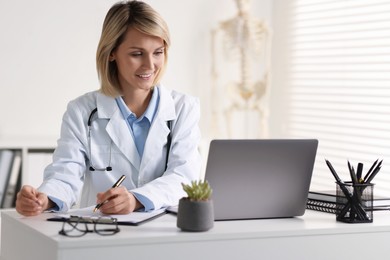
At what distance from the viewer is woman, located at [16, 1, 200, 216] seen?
9.70ft

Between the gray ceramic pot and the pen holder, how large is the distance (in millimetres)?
520

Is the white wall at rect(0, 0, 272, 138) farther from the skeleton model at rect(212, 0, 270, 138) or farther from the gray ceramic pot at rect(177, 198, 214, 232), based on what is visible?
the gray ceramic pot at rect(177, 198, 214, 232)

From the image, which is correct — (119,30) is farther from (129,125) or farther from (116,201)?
(116,201)

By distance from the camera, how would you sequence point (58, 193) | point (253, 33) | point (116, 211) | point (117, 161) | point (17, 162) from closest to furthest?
point (116, 211)
point (58, 193)
point (117, 161)
point (17, 162)
point (253, 33)

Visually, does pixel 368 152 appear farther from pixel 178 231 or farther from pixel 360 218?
pixel 178 231

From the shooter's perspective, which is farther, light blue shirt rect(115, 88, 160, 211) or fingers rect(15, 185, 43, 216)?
light blue shirt rect(115, 88, 160, 211)

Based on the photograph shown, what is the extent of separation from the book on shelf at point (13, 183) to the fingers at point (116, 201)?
2308 mm

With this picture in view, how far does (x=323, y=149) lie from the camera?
17.9 feet

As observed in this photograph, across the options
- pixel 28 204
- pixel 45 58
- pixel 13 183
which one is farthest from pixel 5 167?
pixel 28 204

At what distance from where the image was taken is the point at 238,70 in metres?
5.92

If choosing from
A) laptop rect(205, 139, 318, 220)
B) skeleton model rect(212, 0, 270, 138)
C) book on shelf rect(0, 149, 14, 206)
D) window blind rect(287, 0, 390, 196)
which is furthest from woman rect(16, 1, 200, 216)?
skeleton model rect(212, 0, 270, 138)

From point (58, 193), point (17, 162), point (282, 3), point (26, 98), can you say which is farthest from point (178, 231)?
point (282, 3)

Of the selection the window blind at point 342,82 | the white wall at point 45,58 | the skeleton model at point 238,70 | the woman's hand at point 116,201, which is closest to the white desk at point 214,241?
the woman's hand at point 116,201

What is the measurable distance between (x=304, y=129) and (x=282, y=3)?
3.20 ft
